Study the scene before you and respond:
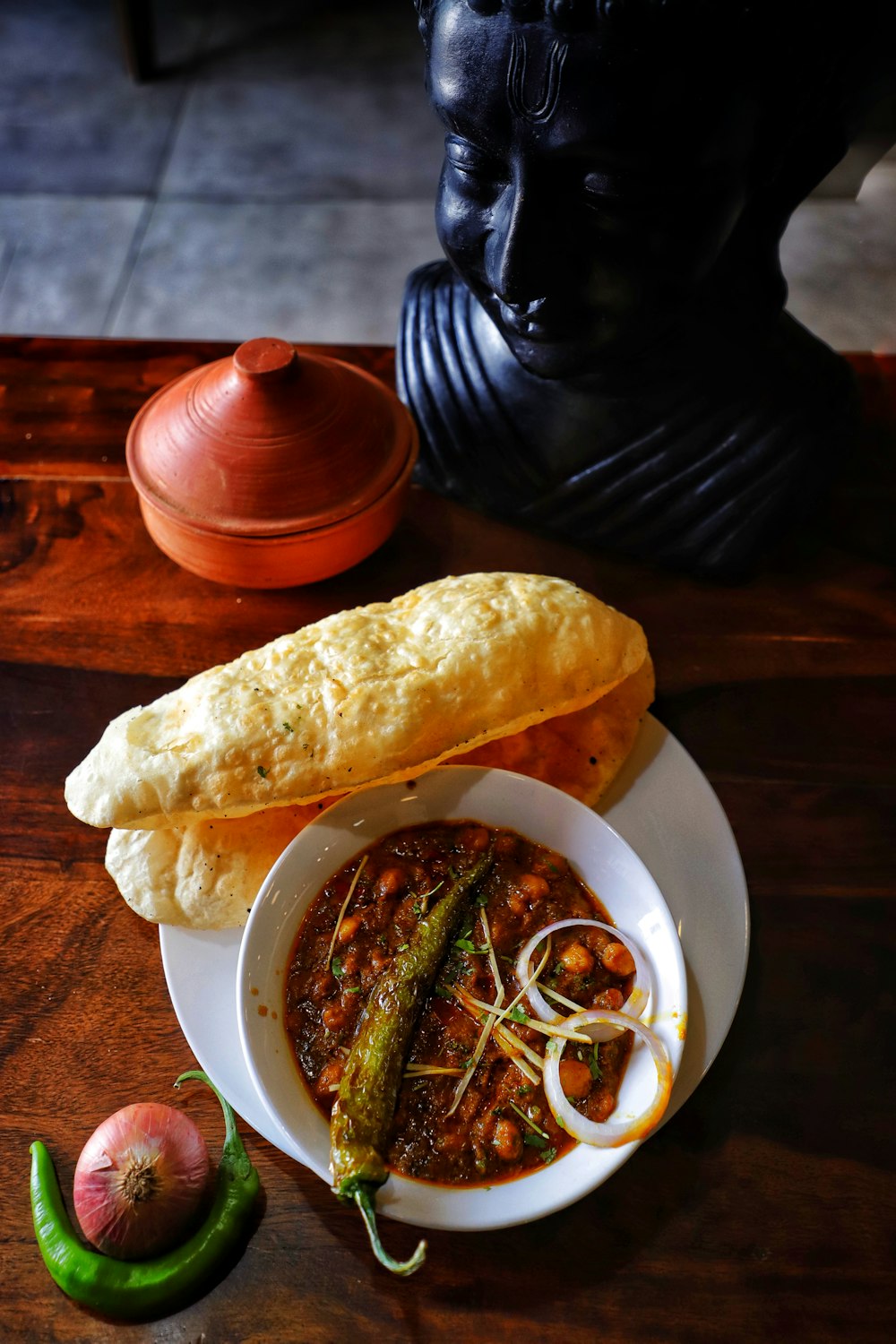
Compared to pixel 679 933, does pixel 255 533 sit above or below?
above

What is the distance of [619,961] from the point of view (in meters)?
1.57

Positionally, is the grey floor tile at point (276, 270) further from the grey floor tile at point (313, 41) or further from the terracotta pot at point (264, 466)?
the terracotta pot at point (264, 466)

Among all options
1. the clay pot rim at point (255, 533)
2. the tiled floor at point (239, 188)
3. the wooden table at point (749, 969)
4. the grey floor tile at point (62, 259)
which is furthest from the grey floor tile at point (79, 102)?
the clay pot rim at point (255, 533)

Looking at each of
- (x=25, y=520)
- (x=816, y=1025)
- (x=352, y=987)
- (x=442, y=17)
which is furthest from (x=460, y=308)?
(x=816, y=1025)

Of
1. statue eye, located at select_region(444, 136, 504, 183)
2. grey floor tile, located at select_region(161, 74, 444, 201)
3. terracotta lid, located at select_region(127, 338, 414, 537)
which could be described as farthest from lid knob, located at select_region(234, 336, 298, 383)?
grey floor tile, located at select_region(161, 74, 444, 201)

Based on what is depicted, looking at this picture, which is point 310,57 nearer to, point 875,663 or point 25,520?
point 25,520

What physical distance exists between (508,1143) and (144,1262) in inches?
20.3

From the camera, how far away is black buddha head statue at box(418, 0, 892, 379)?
1.41 metres

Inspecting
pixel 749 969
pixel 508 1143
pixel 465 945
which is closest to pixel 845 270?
pixel 749 969

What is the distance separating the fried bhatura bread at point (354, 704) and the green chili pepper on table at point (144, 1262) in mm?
462

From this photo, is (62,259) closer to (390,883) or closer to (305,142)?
(305,142)

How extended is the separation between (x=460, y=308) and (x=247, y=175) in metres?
3.54

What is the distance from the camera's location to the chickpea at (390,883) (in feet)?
5.43

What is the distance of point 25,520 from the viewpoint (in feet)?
7.66
